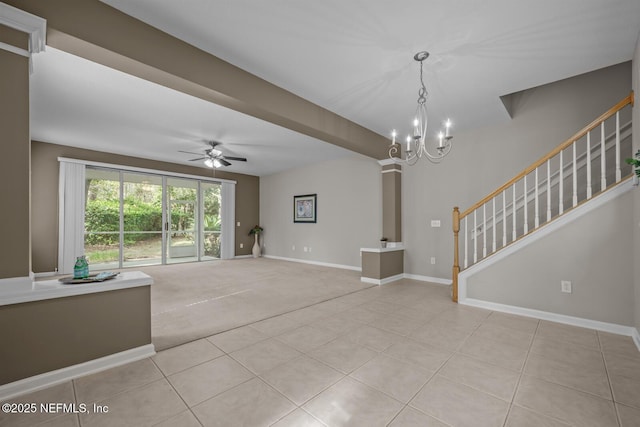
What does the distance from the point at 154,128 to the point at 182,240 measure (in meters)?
3.98

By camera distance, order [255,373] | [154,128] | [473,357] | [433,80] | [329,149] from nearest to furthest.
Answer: [255,373], [473,357], [433,80], [154,128], [329,149]

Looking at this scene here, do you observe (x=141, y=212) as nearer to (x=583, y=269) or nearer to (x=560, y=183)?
(x=560, y=183)

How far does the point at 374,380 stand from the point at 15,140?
2.89m

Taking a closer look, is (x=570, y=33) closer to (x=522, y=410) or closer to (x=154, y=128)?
(x=522, y=410)

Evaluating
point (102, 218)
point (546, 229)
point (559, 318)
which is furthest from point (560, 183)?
point (102, 218)

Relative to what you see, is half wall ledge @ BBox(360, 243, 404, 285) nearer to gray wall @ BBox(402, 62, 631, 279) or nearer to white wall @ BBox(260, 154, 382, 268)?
gray wall @ BBox(402, 62, 631, 279)

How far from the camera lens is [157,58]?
2.25m

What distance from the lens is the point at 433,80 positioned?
3.09 m

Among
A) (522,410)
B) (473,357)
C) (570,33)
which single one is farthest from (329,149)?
(522,410)

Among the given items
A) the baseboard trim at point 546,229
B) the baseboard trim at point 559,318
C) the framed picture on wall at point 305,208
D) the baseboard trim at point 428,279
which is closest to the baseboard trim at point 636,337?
the baseboard trim at point 559,318

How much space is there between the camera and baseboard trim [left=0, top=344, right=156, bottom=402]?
1729 millimetres

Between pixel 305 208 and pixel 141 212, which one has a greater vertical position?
pixel 305 208

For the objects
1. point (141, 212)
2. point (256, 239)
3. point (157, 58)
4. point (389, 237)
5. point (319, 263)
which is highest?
point (157, 58)

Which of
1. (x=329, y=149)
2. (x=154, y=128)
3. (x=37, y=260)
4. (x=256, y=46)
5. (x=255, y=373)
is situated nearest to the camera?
(x=255, y=373)
